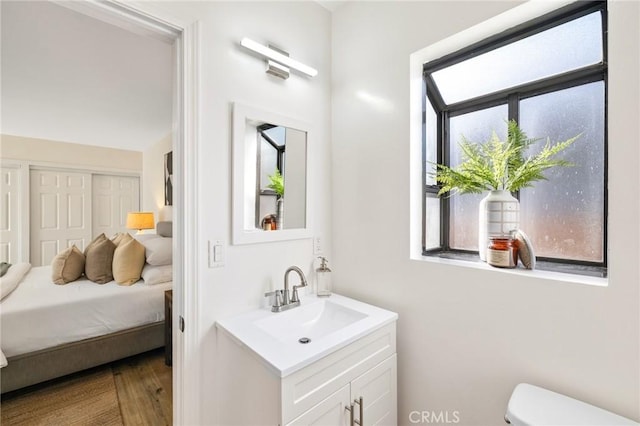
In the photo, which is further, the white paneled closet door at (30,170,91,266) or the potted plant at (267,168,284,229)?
the white paneled closet door at (30,170,91,266)

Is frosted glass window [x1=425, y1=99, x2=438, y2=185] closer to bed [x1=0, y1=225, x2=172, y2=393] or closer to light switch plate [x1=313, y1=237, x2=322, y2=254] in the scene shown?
light switch plate [x1=313, y1=237, x2=322, y2=254]

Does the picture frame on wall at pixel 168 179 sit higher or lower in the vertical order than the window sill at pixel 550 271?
higher

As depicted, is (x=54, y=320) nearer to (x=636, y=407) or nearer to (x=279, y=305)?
(x=279, y=305)

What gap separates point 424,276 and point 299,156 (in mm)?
915

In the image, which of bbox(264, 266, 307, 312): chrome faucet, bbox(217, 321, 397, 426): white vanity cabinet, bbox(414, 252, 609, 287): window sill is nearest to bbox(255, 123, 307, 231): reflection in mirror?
bbox(264, 266, 307, 312): chrome faucet

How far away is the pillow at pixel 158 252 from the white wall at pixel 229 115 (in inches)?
68.9

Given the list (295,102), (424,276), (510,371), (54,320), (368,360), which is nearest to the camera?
(510,371)

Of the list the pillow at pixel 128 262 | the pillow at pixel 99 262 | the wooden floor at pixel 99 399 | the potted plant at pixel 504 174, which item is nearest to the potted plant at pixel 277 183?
the potted plant at pixel 504 174

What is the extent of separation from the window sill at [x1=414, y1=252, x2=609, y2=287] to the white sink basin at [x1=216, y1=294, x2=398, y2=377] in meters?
0.40

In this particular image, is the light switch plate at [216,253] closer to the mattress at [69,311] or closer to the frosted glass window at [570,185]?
the frosted glass window at [570,185]

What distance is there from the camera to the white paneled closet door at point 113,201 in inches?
181

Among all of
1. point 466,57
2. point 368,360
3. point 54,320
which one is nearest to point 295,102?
point 466,57

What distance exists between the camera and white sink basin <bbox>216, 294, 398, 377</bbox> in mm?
960

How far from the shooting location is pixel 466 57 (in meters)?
1.37
